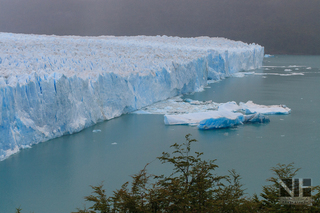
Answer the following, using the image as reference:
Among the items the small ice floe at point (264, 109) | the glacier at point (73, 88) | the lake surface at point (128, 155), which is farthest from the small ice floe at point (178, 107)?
the small ice floe at point (264, 109)

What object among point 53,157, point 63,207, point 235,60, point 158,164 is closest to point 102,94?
point 53,157

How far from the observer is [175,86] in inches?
376

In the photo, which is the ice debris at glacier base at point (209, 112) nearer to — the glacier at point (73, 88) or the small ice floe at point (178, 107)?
the small ice floe at point (178, 107)

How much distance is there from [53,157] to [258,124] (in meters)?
3.94

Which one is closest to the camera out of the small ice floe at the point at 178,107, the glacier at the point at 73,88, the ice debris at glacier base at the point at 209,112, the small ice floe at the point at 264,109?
the glacier at the point at 73,88

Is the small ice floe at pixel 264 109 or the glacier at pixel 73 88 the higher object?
the glacier at pixel 73 88

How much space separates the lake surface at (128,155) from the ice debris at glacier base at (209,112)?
181 mm

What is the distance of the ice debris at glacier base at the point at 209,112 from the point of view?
250 inches

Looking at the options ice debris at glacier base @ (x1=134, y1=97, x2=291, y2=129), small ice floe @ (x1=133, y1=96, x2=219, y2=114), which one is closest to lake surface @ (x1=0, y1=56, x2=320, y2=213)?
ice debris at glacier base @ (x1=134, y1=97, x2=291, y2=129)

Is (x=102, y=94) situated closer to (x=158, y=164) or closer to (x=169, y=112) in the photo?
(x=169, y=112)

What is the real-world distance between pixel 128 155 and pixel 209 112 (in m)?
2.51

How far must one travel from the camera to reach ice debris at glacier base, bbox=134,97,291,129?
250 inches

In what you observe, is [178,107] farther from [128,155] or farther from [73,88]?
[128,155]

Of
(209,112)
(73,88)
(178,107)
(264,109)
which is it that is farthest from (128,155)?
(264,109)
